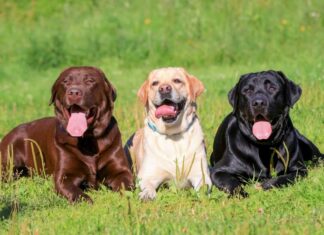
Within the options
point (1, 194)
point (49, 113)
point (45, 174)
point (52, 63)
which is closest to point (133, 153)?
point (45, 174)

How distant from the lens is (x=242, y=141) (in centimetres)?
757

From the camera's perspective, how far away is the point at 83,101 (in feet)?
24.1

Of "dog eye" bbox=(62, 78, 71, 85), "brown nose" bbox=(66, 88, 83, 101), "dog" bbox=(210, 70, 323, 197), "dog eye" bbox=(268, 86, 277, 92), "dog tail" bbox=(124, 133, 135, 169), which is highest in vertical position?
"dog eye" bbox=(62, 78, 71, 85)

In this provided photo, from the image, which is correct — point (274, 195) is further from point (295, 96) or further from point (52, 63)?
point (52, 63)

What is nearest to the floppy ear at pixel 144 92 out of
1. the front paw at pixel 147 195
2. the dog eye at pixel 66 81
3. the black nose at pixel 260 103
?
the dog eye at pixel 66 81

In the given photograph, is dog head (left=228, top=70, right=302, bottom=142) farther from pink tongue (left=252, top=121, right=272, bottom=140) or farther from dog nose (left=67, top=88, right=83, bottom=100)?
dog nose (left=67, top=88, right=83, bottom=100)

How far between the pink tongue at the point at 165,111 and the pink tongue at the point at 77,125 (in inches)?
26.2

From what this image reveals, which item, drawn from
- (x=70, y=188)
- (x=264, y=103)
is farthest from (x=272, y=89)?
(x=70, y=188)

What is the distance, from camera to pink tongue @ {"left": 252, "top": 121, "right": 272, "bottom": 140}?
726 centimetres

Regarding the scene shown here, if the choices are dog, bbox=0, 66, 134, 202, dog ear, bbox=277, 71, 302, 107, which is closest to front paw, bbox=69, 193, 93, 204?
dog, bbox=0, 66, 134, 202

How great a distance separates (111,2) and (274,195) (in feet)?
41.8

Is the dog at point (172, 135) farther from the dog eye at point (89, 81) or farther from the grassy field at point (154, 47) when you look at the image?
the grassy field at point (154, 47)

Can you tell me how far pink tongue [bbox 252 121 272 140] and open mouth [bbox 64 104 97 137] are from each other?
1.47 m

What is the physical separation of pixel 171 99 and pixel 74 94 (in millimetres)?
869
